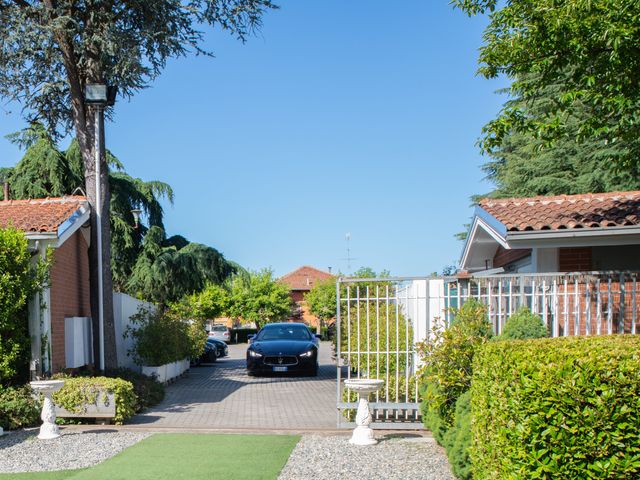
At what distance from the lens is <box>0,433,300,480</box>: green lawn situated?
24.1ft

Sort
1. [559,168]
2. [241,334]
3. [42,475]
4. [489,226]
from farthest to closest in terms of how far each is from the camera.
Result: [241,334] < [559,168] < [489,226] < [42,475]

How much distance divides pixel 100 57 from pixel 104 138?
1.61 m

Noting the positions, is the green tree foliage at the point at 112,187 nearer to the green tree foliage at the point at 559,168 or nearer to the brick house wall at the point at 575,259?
the green tree foliage at the point at 559,168

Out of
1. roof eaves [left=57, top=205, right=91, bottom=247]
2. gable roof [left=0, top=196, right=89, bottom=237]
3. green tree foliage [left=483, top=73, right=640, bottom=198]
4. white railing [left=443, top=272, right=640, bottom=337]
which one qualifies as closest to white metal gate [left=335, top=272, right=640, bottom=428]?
white railing [left=443, top=272, right=640, bottom=337]

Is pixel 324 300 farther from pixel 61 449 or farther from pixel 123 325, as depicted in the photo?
pixel 61 449

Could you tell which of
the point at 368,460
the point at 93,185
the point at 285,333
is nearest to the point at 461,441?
the point at 368,460

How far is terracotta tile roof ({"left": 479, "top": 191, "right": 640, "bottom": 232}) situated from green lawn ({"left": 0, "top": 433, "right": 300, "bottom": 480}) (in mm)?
4679

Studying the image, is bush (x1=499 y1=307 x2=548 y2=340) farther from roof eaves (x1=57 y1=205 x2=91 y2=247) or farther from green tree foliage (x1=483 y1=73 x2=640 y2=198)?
green tree foliage (x1=483 y1=73 x2=640 y2=198)

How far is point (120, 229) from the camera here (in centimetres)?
2361

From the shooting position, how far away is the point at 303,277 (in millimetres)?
82125

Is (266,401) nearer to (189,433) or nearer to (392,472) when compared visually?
(189,433)

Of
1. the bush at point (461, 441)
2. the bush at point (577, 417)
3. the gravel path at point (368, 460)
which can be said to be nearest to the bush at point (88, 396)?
the gravel path at point (368, 460)

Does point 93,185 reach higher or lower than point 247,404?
higher

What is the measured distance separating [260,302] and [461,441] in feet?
177
